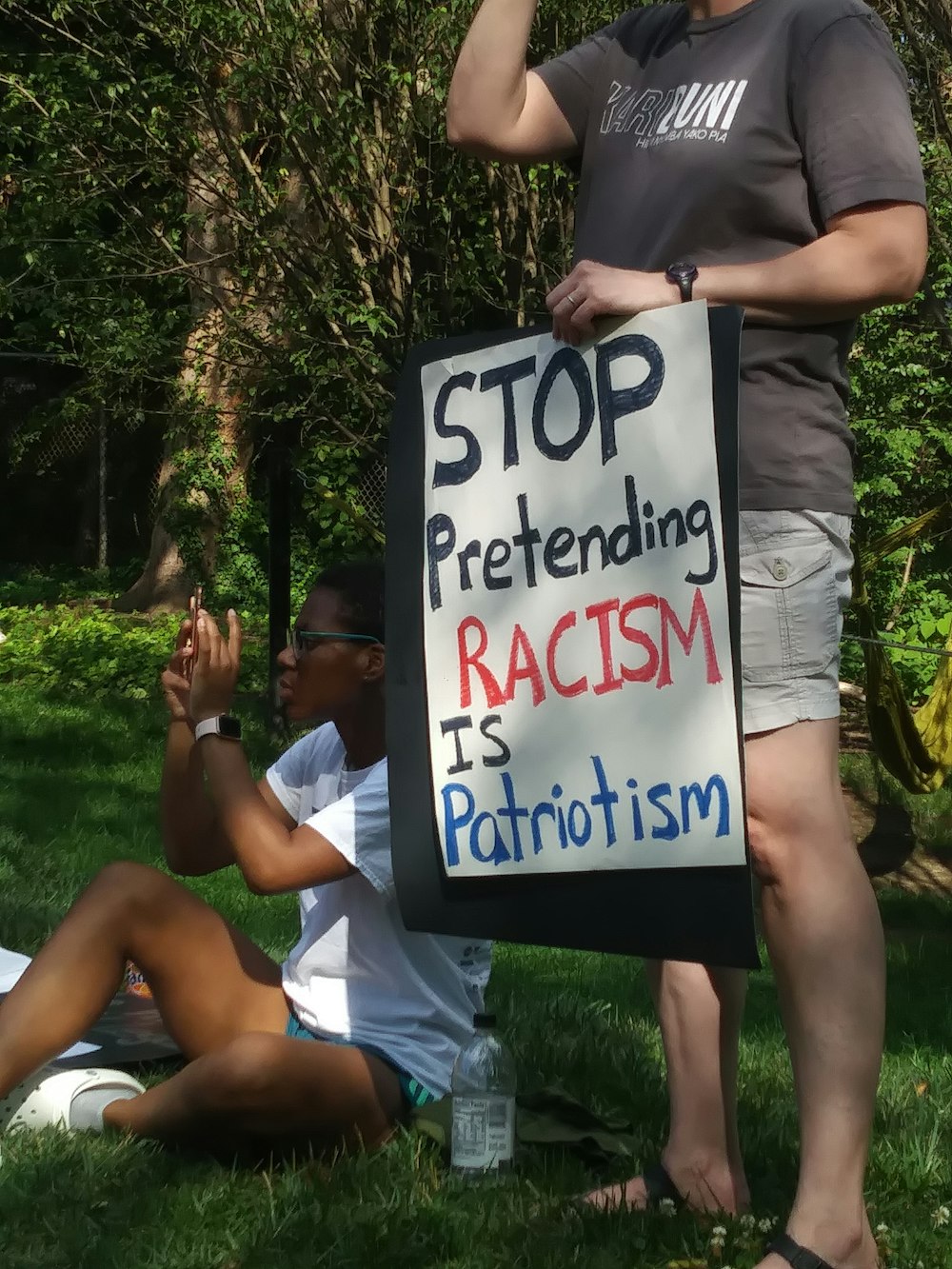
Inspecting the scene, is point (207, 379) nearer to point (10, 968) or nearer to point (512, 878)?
point (10, 968)

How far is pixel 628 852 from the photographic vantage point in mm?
2477

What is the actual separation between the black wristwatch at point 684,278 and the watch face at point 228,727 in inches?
46.3

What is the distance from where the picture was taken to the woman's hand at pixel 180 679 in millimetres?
3453

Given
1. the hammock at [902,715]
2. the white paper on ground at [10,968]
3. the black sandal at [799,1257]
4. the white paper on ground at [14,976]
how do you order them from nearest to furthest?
1. the black sandal at [799,1257]
2. the white paper on ground at [14,976]
3. the white paper on ground at [10,968]
4. the hammock at [902,715]

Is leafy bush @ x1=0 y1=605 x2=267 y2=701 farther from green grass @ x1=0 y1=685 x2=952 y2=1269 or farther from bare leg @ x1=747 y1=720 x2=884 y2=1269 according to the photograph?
bare leg @ x1=747 y1=720 x2=884 y2=1269

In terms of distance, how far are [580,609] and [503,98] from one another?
0.78 metres

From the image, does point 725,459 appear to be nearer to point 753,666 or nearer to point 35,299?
point 753,666

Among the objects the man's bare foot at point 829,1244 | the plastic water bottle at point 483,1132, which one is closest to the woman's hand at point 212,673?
the plastic water bottle at point 483,1132

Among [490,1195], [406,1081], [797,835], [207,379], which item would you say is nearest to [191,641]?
[406,1081]

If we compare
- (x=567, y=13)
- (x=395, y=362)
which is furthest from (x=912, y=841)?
(x=567, y=13)

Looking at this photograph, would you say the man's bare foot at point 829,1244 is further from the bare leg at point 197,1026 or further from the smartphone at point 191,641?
the smartphone at point 191,641

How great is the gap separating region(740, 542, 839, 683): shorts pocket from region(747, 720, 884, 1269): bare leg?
9cm

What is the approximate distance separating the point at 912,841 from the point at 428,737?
7.30m

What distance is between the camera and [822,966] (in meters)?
2.39
